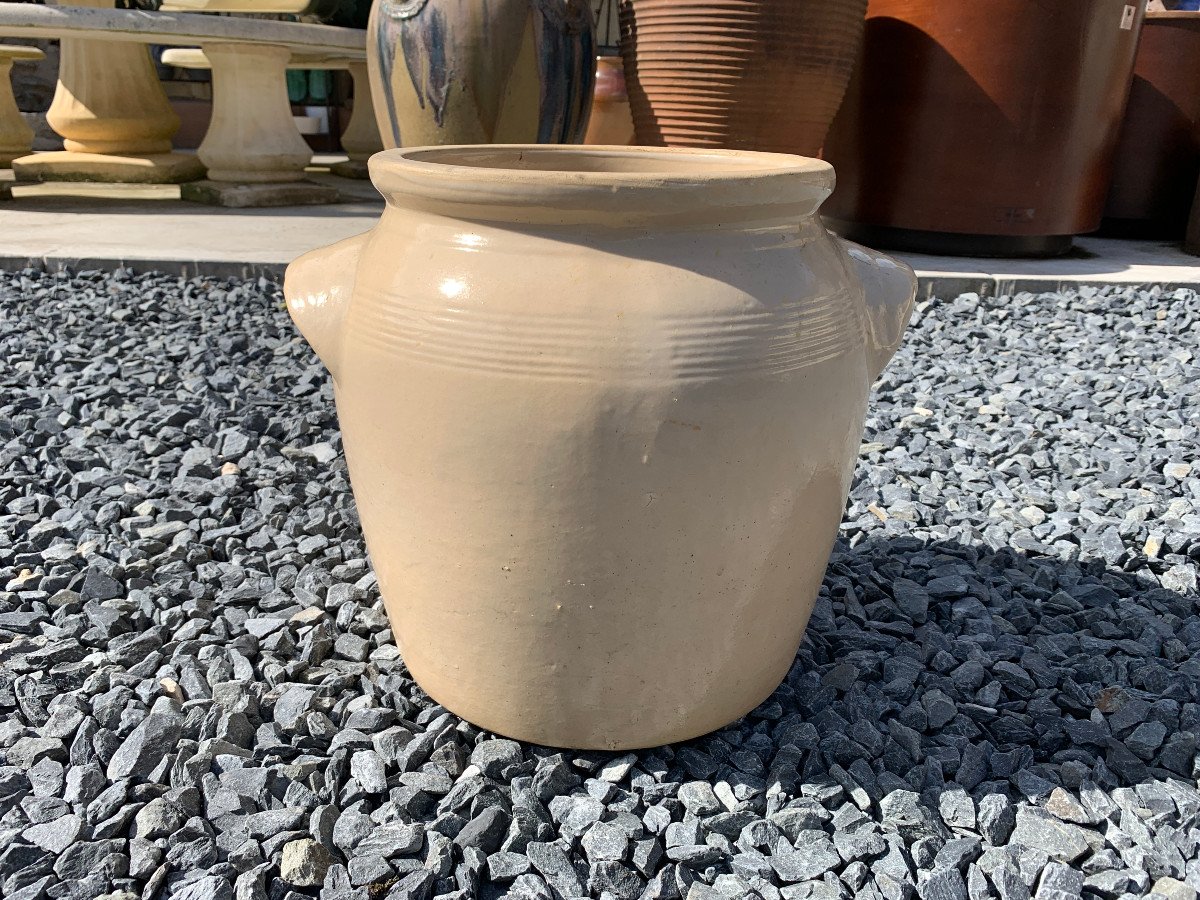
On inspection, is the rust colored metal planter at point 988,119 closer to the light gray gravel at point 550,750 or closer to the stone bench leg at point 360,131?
the light gray gravel at point 550,750

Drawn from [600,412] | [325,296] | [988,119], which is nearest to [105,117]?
[988,119]

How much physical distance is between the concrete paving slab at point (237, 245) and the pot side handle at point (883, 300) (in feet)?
9.30

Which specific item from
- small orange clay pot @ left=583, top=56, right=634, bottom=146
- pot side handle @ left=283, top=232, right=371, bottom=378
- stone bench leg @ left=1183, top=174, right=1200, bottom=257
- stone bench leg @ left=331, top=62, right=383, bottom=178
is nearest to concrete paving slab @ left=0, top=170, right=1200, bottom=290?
stone bench leg @ left=1183, top=174, right=1200, bottom=257

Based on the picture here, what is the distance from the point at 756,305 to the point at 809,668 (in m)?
0.79

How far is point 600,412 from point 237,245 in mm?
3669

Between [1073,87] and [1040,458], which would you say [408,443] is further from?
[1073,87]

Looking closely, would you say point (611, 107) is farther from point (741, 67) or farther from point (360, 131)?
point (360, 131)

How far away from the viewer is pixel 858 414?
58.5 inches

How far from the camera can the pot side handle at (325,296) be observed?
1.48 m

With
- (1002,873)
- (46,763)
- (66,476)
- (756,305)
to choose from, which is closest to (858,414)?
(756,305)

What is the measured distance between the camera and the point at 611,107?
201 inches

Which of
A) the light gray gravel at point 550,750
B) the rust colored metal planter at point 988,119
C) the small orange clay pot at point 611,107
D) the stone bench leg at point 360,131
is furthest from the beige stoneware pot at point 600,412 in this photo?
the stone bench leg at point 360,131

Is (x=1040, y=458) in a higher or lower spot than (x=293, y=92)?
lower

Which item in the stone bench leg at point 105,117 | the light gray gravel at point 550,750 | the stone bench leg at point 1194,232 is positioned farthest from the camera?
the stone bench leg at point 105,117
